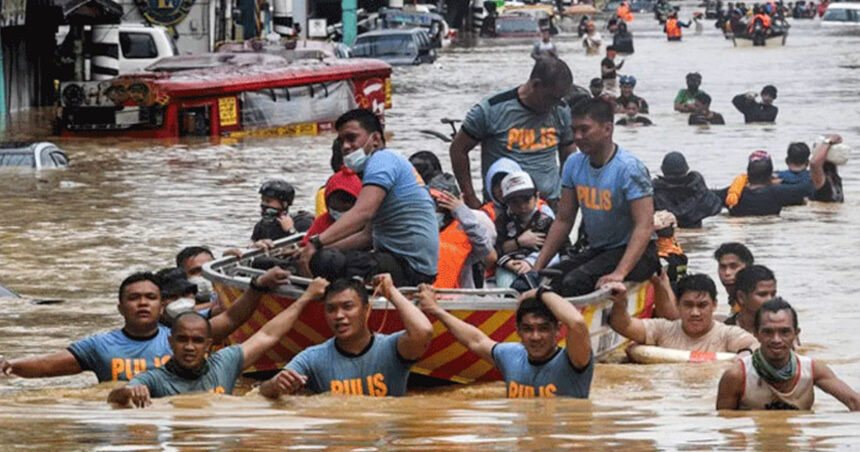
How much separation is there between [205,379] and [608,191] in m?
2.88

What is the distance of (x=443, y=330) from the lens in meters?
10.3

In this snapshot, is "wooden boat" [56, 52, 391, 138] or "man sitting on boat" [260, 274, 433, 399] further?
"wooden boat" [56, 52, 391, 138]

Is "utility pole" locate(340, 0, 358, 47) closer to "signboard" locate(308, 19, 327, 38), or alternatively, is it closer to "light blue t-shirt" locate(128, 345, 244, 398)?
"signboard" locate(308, 19, 327, 38)

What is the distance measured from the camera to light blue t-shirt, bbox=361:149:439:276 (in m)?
10.6

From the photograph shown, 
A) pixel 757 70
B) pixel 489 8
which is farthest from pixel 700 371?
pixel 489 8

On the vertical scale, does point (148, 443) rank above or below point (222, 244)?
above

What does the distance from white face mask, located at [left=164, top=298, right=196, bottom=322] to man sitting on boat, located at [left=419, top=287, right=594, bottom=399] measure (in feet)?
6.70

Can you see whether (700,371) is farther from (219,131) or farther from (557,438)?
(219,131)

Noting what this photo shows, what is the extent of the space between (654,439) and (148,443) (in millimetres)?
1963

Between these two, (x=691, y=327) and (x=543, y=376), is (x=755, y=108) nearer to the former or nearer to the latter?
(x=691, y=327)

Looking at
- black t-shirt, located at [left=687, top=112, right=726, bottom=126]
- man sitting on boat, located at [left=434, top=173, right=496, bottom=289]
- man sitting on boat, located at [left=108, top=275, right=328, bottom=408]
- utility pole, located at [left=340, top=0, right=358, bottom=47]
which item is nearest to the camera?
man sitting on boat, located at [left=108, top=275, right=328, bottom=408]

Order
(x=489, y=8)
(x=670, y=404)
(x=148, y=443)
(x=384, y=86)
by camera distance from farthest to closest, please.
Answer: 1. (x=489, y=8)
2. (x=384, y=86)
3. (x=670, y=404)
4. (x=148, y=443)

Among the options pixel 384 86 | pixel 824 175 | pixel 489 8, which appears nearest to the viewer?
pixel 824 175

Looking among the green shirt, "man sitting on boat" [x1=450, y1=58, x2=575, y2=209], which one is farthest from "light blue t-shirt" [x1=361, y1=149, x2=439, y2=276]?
the green shirt
